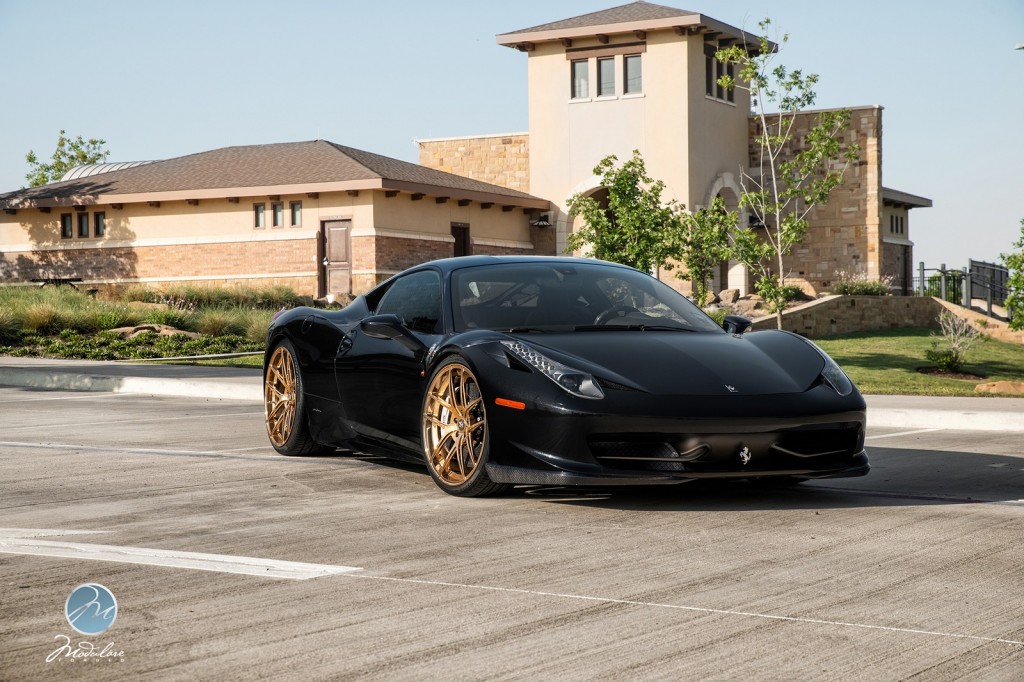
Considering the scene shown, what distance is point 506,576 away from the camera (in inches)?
190

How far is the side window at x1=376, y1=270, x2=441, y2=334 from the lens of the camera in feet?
25.0

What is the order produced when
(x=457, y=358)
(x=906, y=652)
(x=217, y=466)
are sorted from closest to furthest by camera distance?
1. (x=906, y=652)
2. (x=457, y=358)
3. (x=217, y=466)

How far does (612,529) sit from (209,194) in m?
31.7

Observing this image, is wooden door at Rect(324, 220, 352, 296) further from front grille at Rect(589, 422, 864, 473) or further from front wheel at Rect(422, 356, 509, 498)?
front grille at Rect(589, 422, 864, 473)

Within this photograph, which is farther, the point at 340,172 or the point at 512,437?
the point at 340,172

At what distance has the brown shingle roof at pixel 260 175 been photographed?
35.4 meters

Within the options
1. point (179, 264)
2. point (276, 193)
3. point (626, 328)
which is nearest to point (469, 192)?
point (276, 193)

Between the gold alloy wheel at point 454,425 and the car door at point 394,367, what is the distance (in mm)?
174

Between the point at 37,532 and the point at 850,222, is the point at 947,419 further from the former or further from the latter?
the point at 850,222

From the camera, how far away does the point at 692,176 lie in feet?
121

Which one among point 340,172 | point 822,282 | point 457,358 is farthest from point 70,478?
point 822,282

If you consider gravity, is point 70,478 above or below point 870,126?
below

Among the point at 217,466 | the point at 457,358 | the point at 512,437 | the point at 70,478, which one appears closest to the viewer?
the point at 512,437

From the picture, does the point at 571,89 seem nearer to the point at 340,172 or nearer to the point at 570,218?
the point at 570,218
